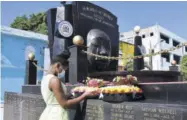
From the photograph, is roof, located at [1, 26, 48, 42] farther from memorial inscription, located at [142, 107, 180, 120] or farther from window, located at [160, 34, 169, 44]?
window, located at [160, 34, 169, 44]

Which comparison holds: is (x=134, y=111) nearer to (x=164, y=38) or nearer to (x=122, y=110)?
(x=122, y=110)

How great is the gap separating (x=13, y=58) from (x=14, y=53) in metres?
0.31

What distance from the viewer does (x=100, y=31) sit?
22.2 feet

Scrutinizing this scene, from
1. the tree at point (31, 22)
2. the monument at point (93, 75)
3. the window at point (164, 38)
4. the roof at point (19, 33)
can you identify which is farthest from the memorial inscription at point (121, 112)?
the window at point (164, 38)

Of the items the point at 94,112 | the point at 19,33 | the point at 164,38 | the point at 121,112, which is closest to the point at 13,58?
the point at 19,33

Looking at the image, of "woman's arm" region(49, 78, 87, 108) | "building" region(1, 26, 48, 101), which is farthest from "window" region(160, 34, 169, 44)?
"woman's arm" region(49, 78, 87, 108)

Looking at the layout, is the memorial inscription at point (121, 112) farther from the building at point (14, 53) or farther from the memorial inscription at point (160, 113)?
the building at point (14, 53)

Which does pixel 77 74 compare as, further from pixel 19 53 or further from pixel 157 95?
pixel 19 53

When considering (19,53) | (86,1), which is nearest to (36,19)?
(19,53)

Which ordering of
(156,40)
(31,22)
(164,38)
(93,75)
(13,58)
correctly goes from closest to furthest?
(93,75) → (13,58) → (31,22) → (156,40) → (164,38)

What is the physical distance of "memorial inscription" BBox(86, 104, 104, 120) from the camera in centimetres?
376

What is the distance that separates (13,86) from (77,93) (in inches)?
556

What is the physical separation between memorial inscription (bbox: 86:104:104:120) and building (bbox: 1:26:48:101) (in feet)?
44.8

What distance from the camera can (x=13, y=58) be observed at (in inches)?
685
